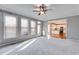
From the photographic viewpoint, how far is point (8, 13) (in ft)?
21.5

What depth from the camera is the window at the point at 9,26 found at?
6.43 meters

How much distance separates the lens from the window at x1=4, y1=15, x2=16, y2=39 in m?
6.43

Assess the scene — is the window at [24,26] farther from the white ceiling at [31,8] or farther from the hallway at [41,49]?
the hallway at [41,49]

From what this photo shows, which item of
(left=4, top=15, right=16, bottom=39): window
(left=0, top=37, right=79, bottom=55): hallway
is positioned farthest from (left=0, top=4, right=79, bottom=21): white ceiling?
(left=0, top=37, right=79, bottom=55): hallway

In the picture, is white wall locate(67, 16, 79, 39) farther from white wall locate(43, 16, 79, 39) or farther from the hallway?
the hallway

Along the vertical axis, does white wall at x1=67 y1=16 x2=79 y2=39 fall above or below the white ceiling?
below

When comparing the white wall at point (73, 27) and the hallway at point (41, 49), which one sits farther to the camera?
the white wall at point (73, 27)

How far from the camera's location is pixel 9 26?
694 centimetres

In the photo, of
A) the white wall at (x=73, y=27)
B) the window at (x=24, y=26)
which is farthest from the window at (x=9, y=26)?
the white wall at (x=73, y=27)

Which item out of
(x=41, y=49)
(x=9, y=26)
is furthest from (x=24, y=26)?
(x=41, y=49)

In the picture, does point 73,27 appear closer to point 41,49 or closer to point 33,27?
point 33,27

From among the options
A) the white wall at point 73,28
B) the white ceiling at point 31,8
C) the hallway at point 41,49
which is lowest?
the hallway at point 41,49
